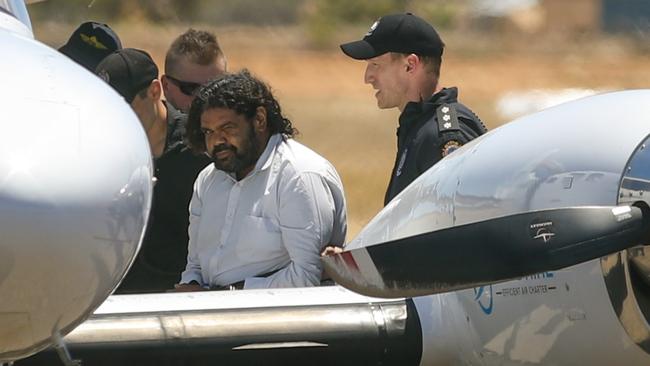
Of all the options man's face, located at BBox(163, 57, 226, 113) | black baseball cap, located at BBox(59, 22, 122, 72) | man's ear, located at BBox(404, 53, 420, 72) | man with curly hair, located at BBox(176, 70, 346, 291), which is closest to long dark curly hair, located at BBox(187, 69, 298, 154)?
man with curly hair, located at BBox(176, 70, 346, 291)

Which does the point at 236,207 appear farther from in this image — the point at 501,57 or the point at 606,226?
the point at 501,57

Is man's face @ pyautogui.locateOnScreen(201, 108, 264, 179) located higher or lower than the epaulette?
lower

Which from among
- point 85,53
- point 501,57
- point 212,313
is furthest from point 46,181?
point 501,57

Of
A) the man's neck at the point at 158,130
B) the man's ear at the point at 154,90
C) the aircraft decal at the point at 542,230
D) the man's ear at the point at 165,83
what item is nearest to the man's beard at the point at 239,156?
the man's neck at the point at 158,130

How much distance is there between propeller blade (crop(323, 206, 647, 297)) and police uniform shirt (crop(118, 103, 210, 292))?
2628mm

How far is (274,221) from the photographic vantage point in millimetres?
6367

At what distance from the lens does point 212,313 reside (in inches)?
227

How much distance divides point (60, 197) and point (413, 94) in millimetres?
3109

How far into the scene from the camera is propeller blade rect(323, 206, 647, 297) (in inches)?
185

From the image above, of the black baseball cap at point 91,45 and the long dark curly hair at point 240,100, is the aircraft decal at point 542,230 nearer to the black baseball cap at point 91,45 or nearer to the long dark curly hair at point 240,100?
the long dark curly hair at point 240,100

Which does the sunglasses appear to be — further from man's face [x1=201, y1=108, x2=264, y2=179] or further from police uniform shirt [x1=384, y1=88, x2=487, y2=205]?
police uniform shirt [x1=384, y1=88, x2=487, y2=205]

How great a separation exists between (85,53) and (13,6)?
233 cm

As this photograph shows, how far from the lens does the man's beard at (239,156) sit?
6.45 m

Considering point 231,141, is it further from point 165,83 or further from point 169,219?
point 165,83
